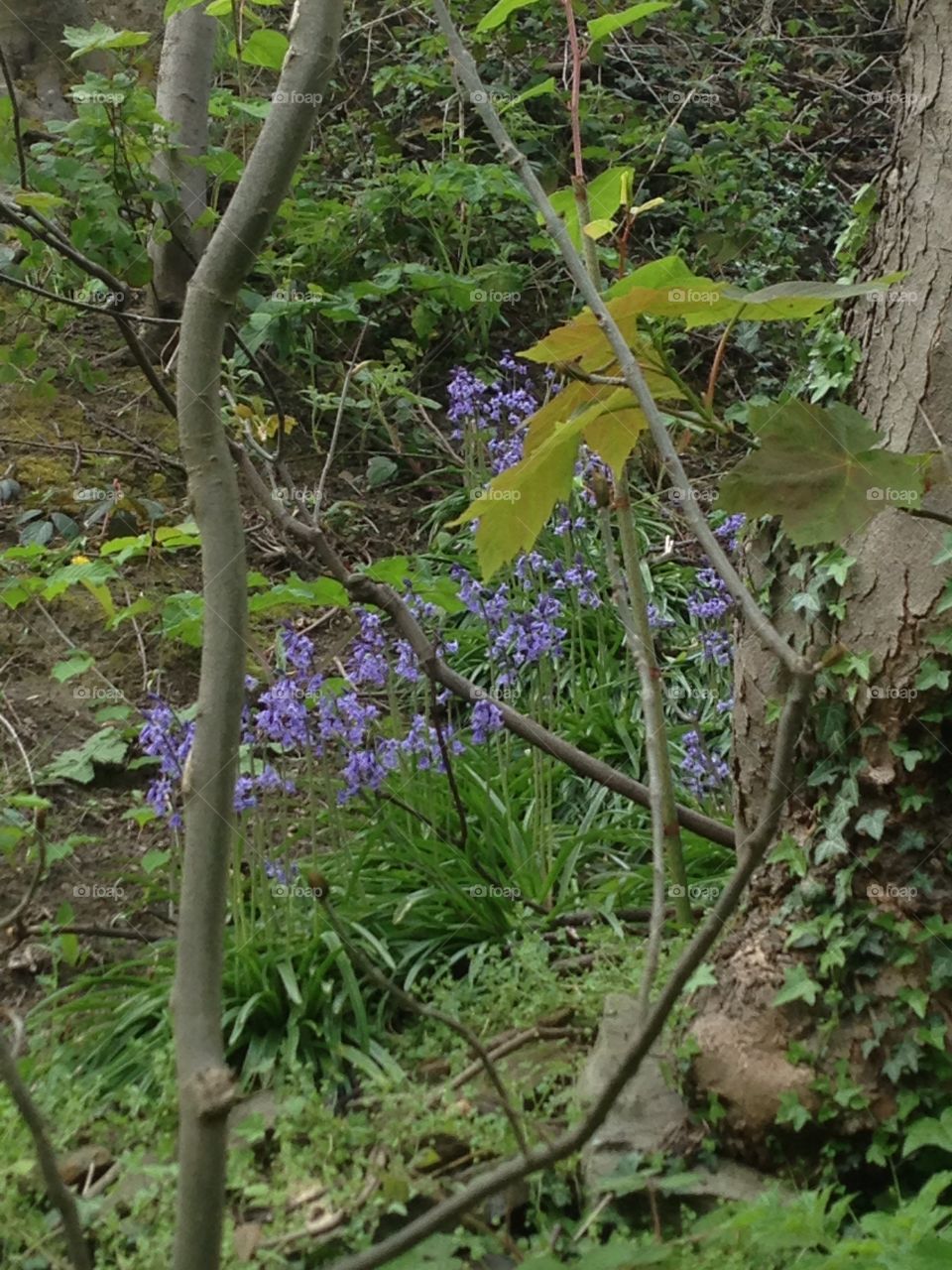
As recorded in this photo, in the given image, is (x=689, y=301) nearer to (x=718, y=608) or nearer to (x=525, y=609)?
(x=718, y=608)

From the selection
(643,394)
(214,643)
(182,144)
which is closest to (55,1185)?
(214,643)

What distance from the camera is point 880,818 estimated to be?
74.0 inches

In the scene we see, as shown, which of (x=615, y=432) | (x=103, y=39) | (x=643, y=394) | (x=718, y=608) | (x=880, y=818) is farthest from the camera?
(x=103, y=39)

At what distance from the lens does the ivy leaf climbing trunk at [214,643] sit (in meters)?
0.83

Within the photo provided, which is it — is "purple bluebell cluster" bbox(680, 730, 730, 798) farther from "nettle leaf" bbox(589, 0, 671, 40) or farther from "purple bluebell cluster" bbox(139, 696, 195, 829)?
"nettle leaf" bbox(589, 0, 671, 40)

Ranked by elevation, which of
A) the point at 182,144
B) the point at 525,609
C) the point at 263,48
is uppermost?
the point at 182,144

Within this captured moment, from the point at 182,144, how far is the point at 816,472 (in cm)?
444

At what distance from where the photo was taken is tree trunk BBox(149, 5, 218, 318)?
16.0 feet

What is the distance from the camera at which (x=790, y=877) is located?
1967 mm

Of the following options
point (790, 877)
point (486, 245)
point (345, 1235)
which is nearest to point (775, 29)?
point (486, 245)

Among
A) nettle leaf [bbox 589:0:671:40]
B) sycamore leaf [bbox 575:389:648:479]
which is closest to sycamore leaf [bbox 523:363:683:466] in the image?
sycamore leaf [bbox 575:389:648:479]

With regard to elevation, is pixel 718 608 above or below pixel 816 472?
above

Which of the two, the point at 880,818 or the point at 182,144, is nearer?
the point at 880,818

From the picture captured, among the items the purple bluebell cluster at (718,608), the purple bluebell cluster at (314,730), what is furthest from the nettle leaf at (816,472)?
the purple bluebell cluster at (718,608)
